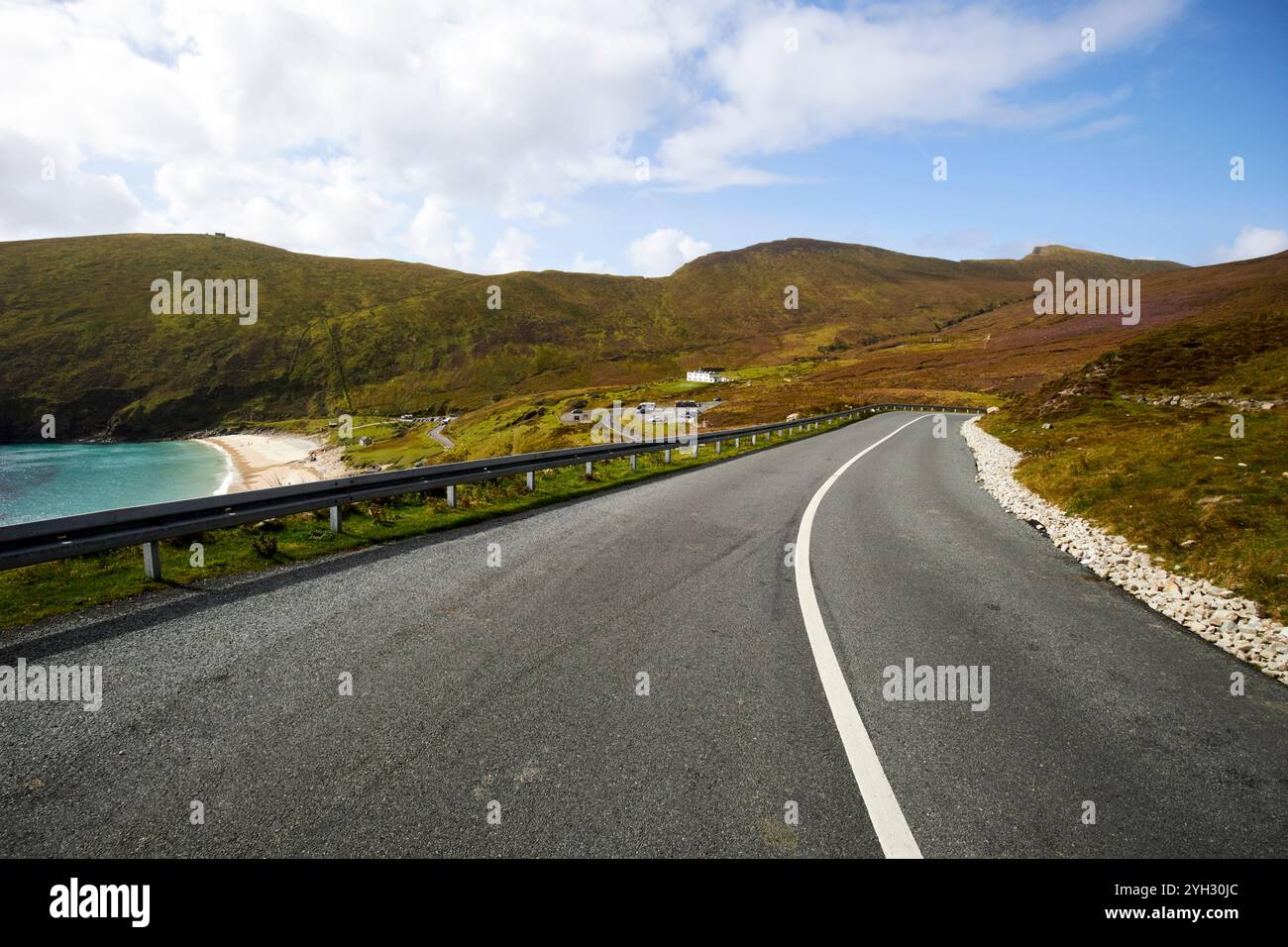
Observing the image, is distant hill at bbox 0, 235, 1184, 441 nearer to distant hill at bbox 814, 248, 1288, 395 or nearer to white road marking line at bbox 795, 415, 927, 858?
distant hill at bbox 814, 248, 1288, 395

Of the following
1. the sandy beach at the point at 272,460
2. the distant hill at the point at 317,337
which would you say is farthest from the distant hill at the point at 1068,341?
the sandy beach at the point at 272,460

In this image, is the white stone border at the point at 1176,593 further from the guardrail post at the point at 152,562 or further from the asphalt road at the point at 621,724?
the guardrail post at the point at 152,562

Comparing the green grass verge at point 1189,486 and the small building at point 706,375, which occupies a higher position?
the small building at point 706,375

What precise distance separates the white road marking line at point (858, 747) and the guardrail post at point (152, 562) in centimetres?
744

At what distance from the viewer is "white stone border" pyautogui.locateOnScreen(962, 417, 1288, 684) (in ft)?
16.4

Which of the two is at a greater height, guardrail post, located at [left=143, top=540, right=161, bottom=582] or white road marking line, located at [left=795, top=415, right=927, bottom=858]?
guardrail post, located at [left=143, top=540, right=161, bottom=582]

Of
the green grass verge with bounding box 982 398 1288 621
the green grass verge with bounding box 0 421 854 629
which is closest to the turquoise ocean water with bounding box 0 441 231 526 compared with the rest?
the green grass verge with bounding box 0 421 854 629

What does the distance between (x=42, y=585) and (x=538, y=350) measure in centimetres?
15349

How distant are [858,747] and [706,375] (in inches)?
4571

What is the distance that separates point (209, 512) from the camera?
297 inches

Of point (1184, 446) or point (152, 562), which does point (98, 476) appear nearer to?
point (152, 562)

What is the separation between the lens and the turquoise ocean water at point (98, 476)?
156ft

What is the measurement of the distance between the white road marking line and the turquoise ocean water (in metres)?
38.5
